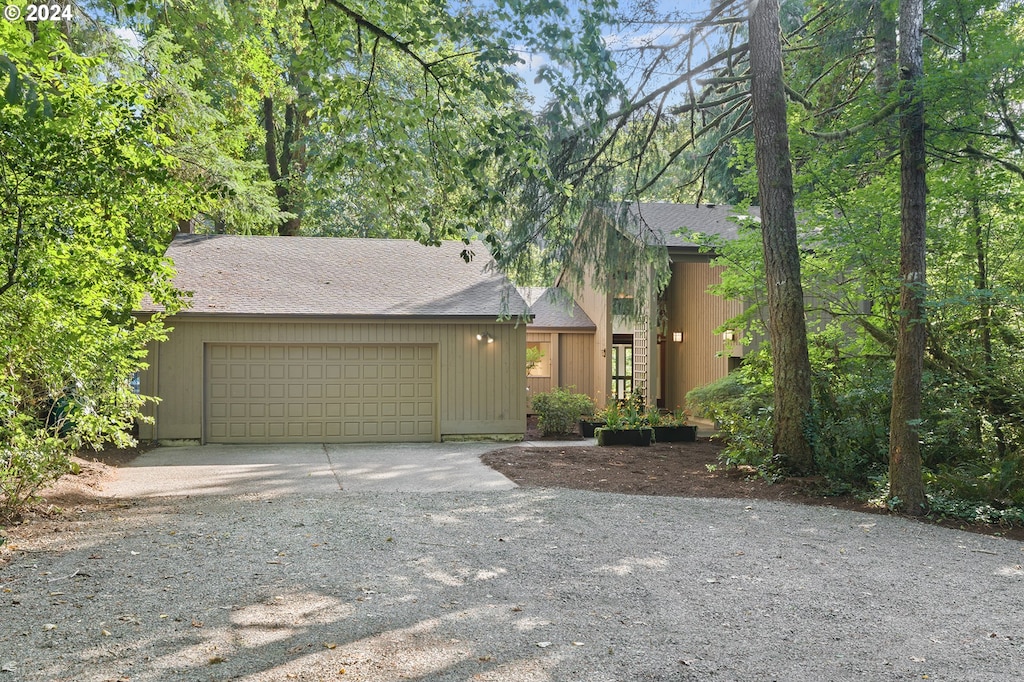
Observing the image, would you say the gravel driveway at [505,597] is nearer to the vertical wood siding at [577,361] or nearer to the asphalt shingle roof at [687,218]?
the asphalt shingle roof at [687,218]

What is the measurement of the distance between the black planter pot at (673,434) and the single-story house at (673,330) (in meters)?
1.42

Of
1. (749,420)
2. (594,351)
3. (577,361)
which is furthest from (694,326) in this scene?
(749,420)

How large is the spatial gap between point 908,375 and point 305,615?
570 cm

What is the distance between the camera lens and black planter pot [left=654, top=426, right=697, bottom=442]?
13023 mm

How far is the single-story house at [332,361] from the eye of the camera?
12.3 meters

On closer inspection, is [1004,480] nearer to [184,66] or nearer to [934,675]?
[934,675]

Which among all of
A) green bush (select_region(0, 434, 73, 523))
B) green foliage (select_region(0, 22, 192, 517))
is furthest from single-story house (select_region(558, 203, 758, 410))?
green bush (select_region(0, 434, 73, 523))

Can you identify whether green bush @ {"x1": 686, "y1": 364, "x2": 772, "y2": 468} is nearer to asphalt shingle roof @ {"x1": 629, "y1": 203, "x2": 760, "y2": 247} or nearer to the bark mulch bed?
the bark mulch bed

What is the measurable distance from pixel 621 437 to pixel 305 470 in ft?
16.9

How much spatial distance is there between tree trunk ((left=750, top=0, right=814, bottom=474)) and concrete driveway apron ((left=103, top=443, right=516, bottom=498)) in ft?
10.3

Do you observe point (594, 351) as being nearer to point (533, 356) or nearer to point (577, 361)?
point (577, 361)

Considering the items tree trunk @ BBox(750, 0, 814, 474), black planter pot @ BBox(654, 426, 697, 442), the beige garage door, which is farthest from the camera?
black planter pot @ BBox(654, 426, 697, 442)

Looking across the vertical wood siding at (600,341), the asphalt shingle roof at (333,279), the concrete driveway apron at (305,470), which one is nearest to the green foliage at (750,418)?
the concrete driveway apron at (305,470)

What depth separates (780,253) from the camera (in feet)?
28.3
